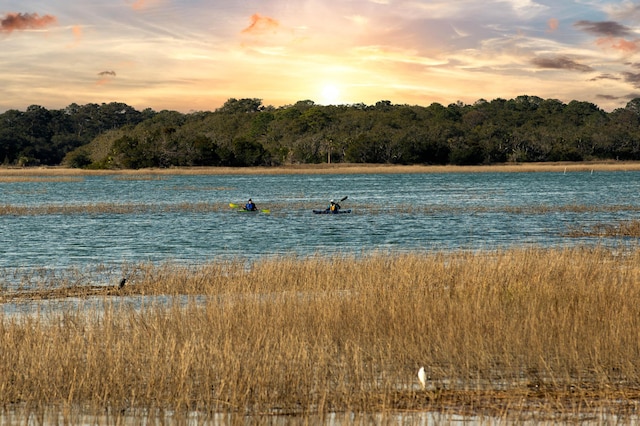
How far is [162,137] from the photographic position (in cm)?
13300

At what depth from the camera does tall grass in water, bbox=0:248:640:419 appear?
371 inches

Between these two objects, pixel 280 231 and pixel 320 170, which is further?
pixel 320 170

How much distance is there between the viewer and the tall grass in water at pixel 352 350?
9.42m

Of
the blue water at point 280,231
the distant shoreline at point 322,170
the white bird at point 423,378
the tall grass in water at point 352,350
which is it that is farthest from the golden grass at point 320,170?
the white bird at point 423,378

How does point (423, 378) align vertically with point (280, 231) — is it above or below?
above

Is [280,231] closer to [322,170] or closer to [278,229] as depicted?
[278,229]

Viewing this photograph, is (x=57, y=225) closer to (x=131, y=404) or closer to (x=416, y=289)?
(x=416, y=289)

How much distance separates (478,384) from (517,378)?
772mm

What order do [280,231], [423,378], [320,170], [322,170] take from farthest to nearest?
[322,170] → [320,170] → [280,231] → [423,378]

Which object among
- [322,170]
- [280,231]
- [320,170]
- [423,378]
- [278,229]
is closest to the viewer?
[423,378]

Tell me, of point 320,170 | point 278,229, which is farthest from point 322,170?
point 278,229

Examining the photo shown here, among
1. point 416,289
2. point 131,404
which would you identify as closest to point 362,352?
point 131,404

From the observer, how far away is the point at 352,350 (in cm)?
1144

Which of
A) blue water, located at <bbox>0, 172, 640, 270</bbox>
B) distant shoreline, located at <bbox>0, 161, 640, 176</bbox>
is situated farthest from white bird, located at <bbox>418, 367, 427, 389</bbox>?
distant shoreline, located at <bbox>0, 161, 640, 176</bbox>
